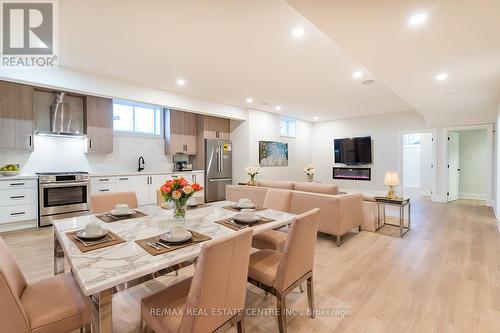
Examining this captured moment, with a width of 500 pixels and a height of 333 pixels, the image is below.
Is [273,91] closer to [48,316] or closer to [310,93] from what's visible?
[310,93]

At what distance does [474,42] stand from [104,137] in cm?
594

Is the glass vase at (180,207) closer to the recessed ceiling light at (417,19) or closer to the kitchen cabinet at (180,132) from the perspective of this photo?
the recessed ceiling light at (417,19)

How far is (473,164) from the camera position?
7.63 meters

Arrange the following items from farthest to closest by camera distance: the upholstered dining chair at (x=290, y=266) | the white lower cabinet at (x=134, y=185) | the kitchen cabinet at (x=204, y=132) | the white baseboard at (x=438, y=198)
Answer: the white baseboard at (x=438, y=198) < the kitchen cabinet at (x=204, y=132) < the white lower cabinet at (x=134, y=185) < the upholstered dining chair at (x=290, y=266)

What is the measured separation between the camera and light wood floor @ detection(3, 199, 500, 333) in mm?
1838

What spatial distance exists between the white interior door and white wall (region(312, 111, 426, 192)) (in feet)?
3.36

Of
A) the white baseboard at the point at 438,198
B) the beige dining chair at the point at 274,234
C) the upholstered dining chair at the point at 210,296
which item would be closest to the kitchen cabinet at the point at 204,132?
the beige dining chair at the point at 274,234

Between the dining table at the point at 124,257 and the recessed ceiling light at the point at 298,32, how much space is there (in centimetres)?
205

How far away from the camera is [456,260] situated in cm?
294

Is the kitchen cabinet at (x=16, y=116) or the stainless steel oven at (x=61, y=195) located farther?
the stainless steel oven at (x=61, y=195)

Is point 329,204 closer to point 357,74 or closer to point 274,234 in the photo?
point 274,234

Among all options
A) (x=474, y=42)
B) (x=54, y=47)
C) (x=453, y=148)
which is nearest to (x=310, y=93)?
(x=474, y=42)

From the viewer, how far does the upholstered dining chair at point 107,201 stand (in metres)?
2.45

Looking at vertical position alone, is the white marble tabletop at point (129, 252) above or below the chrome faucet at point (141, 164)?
below
